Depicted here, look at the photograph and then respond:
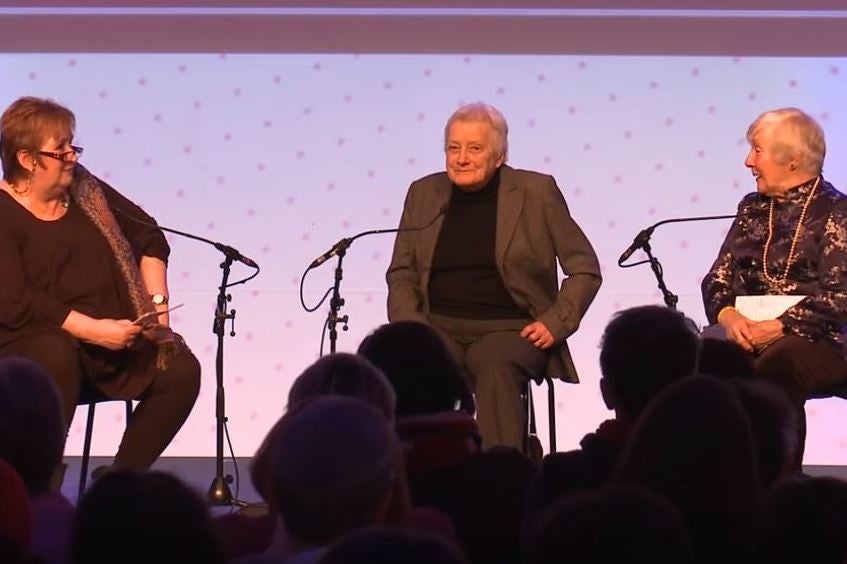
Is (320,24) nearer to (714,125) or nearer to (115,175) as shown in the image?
(115,175)

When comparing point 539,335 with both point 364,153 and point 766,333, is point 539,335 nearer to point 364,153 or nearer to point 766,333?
point 766,333

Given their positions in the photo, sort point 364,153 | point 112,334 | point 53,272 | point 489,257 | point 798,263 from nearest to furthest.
A: point 112,334 < point 53,272 < point 798,263 < point 489,257 < point 364,153

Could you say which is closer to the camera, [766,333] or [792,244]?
[766,333]

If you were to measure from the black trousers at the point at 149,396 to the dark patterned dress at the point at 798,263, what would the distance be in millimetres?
1422

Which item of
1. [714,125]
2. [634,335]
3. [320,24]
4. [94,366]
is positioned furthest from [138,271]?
[714,125]

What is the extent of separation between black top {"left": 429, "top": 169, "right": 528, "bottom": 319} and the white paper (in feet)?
1.97

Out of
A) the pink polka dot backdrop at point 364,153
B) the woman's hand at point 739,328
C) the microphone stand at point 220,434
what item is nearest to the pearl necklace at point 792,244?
the woman's hand at point 739,328

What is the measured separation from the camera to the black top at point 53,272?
11.6 feet

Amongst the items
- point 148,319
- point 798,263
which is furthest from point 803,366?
point 148,319

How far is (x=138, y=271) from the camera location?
375 centimetres

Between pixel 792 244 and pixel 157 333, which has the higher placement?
pixel 792 244

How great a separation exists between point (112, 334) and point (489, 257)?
107 centimetres

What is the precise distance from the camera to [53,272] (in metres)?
3.63

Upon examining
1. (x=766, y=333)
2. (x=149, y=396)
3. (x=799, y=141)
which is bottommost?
(x=149, y=396)
